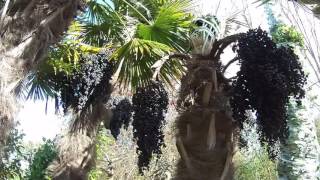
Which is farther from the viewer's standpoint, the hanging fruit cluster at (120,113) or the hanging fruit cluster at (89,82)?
the hanging fruit cluster at (120,113)

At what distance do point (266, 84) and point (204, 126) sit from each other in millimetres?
947

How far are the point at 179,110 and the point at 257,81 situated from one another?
1.19 m

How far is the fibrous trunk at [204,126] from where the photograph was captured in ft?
17.2

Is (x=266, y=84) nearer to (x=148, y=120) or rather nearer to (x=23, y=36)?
(x=148, y=120)

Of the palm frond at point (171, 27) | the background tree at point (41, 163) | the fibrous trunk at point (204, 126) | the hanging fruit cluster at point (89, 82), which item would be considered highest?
the palm frond at point (171, 27)

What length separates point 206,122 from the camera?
5402 millimetres

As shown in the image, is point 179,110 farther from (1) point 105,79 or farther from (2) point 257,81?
(1) point 105,79

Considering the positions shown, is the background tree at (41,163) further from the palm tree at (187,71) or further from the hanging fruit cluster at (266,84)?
the hanging fruit cluster at (266,84)

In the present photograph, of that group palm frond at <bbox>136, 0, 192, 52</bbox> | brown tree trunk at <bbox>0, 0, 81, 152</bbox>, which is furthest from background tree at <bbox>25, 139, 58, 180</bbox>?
brown tree trunk at <bbox>0, 0, 81, 152</bbox>

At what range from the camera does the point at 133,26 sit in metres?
7.52

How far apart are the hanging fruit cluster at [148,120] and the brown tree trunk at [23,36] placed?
122cm

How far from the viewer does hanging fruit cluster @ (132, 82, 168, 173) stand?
5.62 meters

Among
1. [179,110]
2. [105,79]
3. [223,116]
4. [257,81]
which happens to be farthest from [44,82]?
[257,81]

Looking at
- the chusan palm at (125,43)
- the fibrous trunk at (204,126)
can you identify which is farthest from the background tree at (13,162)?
→ the fibrous trunk at (204,126)
